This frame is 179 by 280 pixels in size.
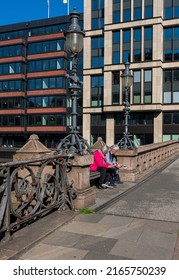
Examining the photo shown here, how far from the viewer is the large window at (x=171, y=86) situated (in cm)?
4134

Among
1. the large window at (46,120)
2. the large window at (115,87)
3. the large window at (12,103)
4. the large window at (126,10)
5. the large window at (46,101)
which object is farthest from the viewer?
the large window at (12,103)

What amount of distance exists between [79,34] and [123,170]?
521cm

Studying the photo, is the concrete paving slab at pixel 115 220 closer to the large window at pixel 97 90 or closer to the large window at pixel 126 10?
the large window at pixel 97 90

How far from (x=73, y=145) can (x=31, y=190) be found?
209cm

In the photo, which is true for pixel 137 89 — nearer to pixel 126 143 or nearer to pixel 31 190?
pixel 126 143

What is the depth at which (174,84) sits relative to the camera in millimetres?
41344

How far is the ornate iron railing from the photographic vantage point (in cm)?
416

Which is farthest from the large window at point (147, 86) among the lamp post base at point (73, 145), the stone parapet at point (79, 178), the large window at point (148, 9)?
the stone parapet at point (79, 178)

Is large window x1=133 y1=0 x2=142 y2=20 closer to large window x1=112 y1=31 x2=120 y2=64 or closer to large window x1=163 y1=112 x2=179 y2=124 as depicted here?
large window x1=112 y1=31 x2=120 y2=64

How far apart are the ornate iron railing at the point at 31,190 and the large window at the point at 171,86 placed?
123 feet

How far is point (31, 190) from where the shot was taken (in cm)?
481

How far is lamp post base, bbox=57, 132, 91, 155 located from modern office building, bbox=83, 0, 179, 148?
35.4 meters

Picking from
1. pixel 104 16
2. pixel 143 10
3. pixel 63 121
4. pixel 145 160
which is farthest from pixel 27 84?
pixel 145 160

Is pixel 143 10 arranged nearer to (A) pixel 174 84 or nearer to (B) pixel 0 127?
(A) pixel 174 84
